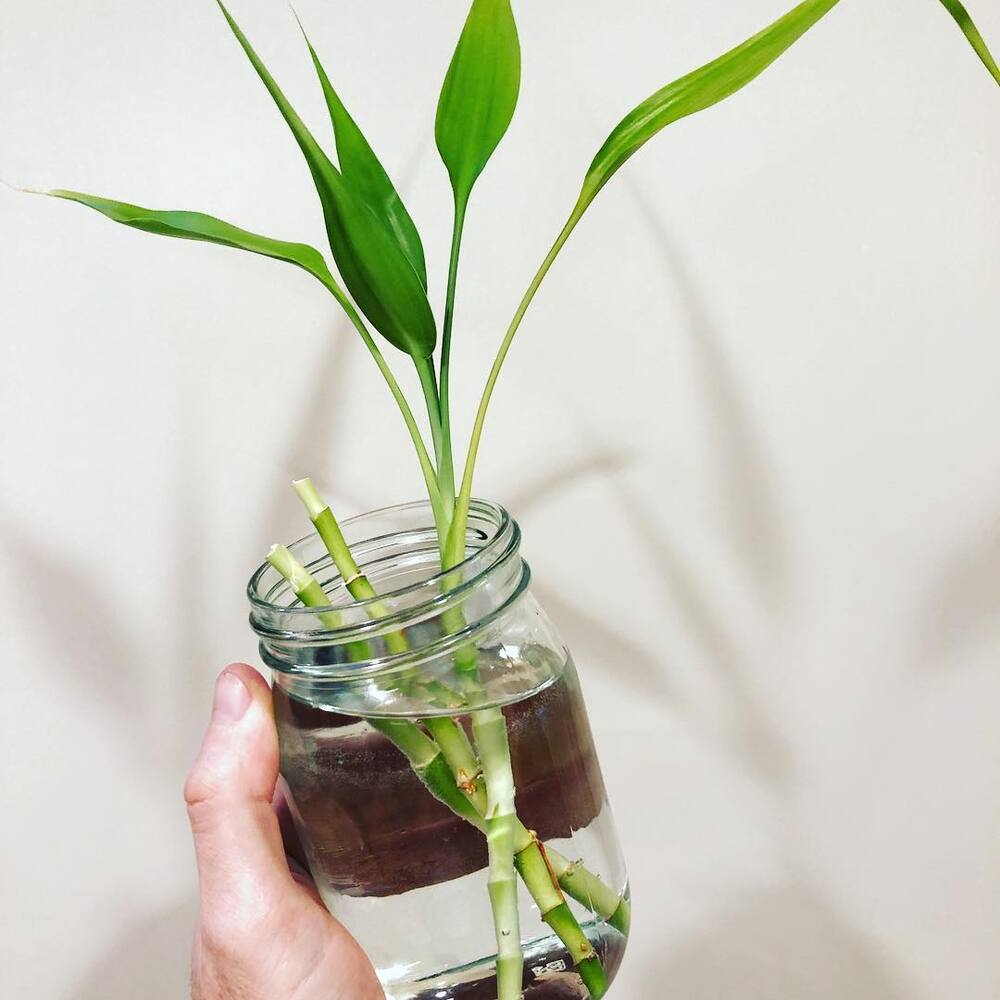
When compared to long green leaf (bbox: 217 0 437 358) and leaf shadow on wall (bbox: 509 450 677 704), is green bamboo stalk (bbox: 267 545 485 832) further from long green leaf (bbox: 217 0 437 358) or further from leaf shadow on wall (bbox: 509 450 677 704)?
leaf shadow on wall (bbox: 509 450 677 704)

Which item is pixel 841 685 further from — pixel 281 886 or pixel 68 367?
pixel 68 367

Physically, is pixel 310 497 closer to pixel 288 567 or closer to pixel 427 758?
pixel 288 567

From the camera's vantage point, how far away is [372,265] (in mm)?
459

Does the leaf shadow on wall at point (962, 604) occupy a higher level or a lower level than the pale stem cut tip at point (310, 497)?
lower

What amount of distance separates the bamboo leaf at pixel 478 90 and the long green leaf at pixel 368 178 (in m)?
0.03

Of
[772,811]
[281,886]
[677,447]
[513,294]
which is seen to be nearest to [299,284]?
[513,294]

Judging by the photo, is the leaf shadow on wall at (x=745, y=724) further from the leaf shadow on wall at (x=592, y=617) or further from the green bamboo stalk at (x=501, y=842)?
the green bamboo stalk at (x=501, y=842)

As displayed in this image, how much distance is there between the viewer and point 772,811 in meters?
0.77

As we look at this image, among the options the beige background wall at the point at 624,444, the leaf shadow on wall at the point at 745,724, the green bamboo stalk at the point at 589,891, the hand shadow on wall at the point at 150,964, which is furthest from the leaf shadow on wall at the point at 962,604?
the hand shadow on wall at the point at 150,964

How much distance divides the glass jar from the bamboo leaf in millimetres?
184

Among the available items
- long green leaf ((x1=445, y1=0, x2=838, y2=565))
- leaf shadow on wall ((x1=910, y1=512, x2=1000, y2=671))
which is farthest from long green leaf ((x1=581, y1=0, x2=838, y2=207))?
leaf shadow on wall ((x1=910, y1=512, x2=1000, y2=671))

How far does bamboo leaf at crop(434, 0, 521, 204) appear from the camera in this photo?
470mm

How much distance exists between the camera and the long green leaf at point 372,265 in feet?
1.46

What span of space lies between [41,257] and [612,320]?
15.2 inches
